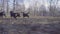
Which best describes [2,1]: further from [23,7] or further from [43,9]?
[43,9]

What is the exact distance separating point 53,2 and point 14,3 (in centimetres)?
349

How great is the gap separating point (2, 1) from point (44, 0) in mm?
3690

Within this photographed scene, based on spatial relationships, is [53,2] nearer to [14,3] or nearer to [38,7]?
[38,7]

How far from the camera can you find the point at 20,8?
42.5 feet

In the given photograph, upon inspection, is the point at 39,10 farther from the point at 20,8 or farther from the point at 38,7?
the point at 20,8

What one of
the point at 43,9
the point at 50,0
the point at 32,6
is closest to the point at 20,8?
the point at 32,6

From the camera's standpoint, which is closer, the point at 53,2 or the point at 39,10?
the point at 39,10

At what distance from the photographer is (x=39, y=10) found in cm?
1266

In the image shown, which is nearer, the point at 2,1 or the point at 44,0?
the point at 2,1

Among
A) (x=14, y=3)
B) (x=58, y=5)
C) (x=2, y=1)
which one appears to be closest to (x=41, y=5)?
(x=58, y=5)

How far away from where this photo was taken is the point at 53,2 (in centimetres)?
1377

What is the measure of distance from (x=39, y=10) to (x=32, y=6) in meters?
0.94

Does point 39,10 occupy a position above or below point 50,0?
below

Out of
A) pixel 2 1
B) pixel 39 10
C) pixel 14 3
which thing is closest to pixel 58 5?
pixel 39 10
